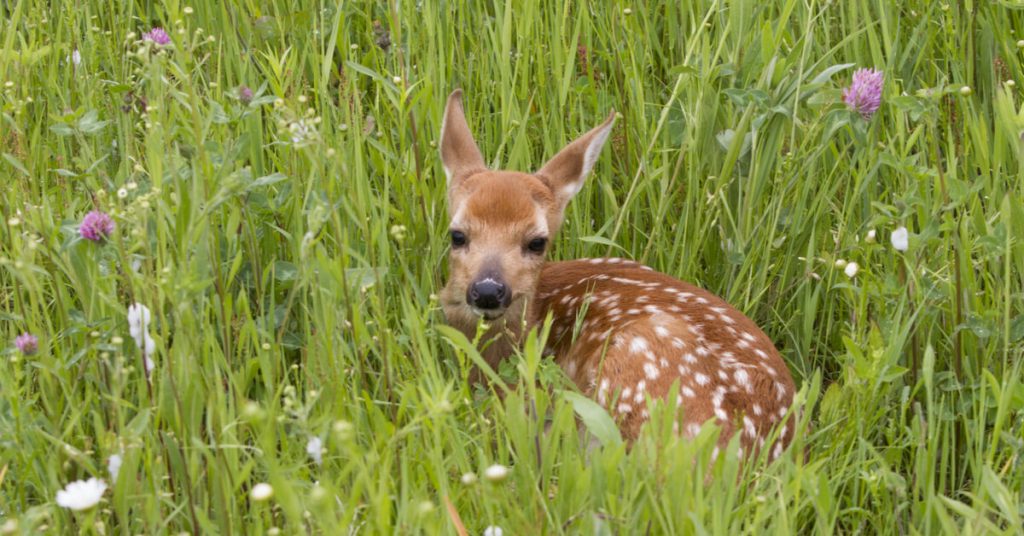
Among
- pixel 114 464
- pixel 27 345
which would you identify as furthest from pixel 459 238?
pixel 114 464

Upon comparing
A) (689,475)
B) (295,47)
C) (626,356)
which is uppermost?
(295,47)

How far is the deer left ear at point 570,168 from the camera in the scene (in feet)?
14.5

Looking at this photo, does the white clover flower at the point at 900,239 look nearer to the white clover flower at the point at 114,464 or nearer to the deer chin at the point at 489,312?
the deer chin at the point at 489,312

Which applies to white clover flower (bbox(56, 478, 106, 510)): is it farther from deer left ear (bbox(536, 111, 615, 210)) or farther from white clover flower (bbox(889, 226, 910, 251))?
deer left ear (bbox(536, 111, 615, 210))

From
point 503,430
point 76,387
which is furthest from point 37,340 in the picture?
point 503,430

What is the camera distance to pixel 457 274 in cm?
435

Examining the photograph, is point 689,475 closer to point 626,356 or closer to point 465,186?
point 626,356

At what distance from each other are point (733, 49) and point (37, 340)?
93.2 inches

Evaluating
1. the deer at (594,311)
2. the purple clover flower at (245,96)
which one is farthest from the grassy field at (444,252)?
the deer at (594,311)

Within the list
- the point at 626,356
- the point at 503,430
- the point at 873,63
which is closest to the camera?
the point at 503,430

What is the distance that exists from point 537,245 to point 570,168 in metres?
0.27

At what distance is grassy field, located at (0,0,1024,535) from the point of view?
2.78 meters

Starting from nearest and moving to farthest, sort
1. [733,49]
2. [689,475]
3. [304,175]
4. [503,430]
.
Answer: [689,475] → [503,430] → [304,175] → [733,49]

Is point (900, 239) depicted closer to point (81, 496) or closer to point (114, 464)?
point (114, 464)
